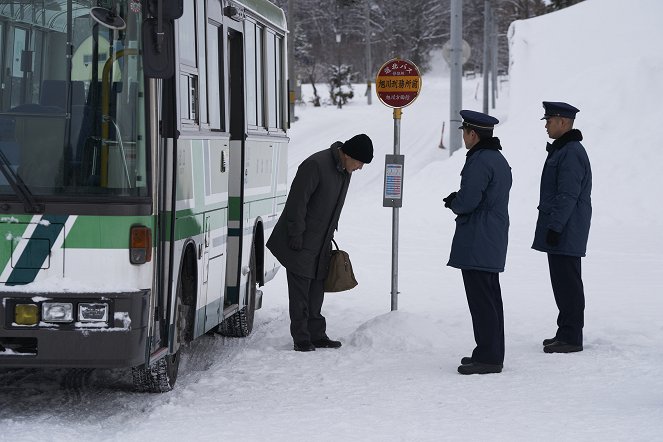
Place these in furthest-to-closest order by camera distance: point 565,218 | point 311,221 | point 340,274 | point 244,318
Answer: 1. point 244,318
2. point 340,274
3. point 311,221
4. point 565,218

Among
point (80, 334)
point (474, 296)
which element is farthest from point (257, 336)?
point (80, 334)

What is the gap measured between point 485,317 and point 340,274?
1529 mm

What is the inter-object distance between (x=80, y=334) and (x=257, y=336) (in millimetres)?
4252

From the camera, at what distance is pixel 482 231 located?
9.00m

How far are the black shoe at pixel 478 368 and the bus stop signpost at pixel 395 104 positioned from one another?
2.56 metres

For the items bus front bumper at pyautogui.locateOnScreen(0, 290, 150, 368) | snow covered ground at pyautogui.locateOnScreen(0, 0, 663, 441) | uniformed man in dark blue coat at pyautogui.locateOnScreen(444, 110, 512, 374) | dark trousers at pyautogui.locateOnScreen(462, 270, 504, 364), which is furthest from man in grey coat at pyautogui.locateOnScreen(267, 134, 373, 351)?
bus front bumper at pyautogui.locateOnScreen(0, 290, 150, 368)

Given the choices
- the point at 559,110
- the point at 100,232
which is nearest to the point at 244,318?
the point at 559,110

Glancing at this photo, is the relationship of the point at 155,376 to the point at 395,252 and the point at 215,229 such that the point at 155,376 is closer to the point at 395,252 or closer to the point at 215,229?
the point at 215,229

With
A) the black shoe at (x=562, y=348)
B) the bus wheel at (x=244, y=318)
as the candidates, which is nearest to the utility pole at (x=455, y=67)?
the bus wheel at (x=244, y=318)

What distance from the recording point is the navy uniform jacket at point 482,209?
8.95 m

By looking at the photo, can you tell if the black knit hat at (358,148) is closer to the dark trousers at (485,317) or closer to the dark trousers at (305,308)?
the dark trousers at (305,308)

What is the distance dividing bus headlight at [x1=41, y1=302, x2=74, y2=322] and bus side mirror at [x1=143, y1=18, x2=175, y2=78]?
1.34 meters

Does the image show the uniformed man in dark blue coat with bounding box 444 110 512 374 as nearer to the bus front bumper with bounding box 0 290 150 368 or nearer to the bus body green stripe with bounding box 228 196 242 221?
the bus body green stripe with bounding box 228 196 242 221

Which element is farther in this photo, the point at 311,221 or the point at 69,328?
the point at 311,221
